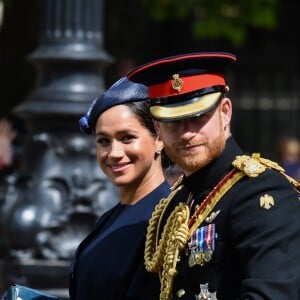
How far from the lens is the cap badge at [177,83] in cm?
382

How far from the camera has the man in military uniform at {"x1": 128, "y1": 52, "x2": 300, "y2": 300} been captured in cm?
348

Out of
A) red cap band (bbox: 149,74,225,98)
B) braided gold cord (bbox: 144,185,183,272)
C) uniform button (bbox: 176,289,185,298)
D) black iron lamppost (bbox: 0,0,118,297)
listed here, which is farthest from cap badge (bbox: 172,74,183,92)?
black iron lamppost (bbox: 0,0,118,297)

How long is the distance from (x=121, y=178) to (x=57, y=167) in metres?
3.25

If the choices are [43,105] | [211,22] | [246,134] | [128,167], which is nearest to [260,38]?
[246,134]

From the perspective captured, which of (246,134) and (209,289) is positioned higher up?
(209,289)

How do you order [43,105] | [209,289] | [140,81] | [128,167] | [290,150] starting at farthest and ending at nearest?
1. [290,150]
2. [43,105]
3. [128,167]
4. [140,81]
5. [209,289]

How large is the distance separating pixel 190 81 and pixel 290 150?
9.84m

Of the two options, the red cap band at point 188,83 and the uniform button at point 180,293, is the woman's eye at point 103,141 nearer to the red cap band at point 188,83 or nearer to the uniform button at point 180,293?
the red cap band at point 188,83

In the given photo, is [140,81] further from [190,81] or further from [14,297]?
[14,297]

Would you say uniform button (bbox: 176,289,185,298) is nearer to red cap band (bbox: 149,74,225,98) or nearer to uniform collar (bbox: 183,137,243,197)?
uniform collar (bbox: 183,137,243,197)

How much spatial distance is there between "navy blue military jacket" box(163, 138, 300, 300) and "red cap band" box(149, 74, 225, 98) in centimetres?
18

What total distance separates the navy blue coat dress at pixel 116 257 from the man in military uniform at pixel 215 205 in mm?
277

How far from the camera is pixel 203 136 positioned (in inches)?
144

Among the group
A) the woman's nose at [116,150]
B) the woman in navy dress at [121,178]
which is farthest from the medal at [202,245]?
the woman's nose at [116,150]
